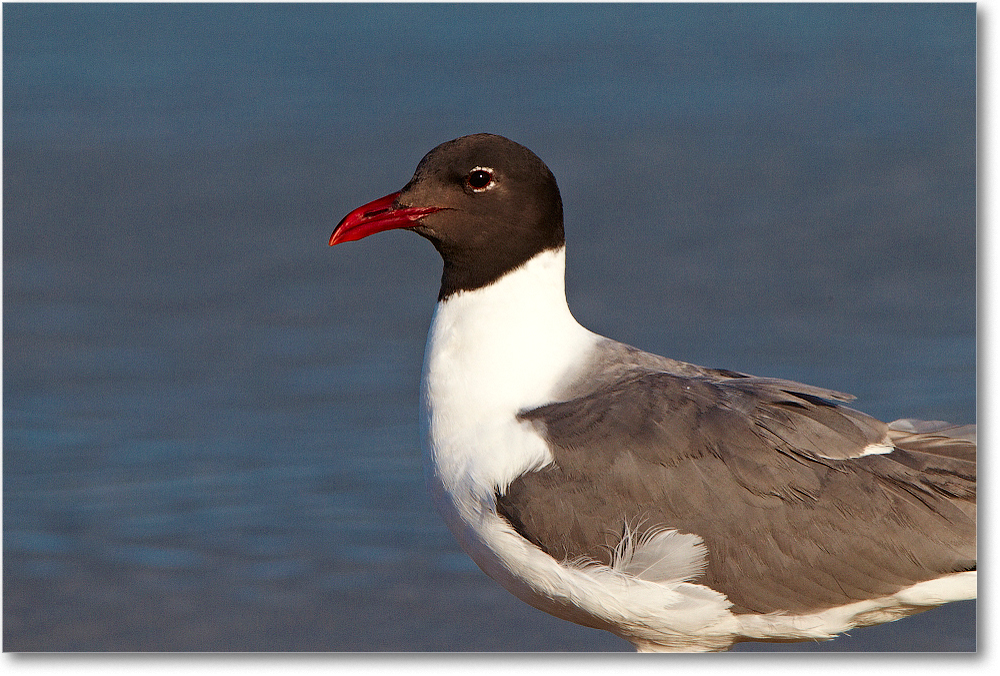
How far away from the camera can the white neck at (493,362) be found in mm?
3982

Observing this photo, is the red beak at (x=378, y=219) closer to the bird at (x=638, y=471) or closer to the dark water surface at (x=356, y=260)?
the bird at (x=638, y=471)

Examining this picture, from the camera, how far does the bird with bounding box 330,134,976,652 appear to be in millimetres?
3854

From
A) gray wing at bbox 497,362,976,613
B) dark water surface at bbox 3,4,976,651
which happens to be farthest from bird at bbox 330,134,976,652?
dark water surface at bbox 3,4,976,651

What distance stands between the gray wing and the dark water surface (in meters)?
0.38

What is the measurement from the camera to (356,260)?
5781 millimetres

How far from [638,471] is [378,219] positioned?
1.06 meters

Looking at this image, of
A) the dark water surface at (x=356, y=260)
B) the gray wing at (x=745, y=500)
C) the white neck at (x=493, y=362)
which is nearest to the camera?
the gray wing at (x=745, y=500)

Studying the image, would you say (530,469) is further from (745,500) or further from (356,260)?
(356,260)

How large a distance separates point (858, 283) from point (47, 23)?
2.85 m

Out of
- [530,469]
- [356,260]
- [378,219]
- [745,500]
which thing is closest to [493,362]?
[530,469]

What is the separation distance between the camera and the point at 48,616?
179 inches

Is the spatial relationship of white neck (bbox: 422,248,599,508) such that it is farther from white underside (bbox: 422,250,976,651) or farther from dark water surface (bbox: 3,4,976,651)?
dark water surface (bbox: 3,4,976,651)

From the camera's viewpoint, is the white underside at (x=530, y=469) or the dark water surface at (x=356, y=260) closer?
the white underside at (x=530, y=469)

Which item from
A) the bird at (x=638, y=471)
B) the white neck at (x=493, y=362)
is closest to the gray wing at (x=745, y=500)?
the bird at (x=638, y=471)
